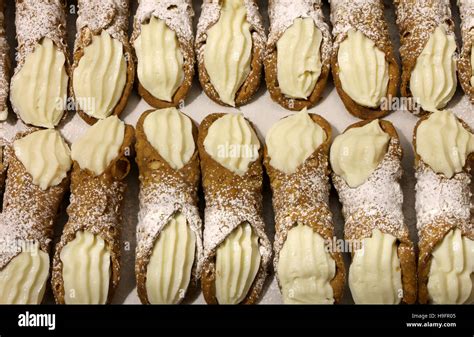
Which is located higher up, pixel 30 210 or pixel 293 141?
pixel 293 141

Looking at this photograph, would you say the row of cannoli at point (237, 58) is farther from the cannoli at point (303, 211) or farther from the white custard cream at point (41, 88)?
the cannoli at point (303, 211)

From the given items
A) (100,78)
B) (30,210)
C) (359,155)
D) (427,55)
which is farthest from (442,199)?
(30,210)

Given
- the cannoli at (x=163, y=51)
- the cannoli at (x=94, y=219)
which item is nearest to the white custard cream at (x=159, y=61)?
the cannoli at (x=163, y=51)

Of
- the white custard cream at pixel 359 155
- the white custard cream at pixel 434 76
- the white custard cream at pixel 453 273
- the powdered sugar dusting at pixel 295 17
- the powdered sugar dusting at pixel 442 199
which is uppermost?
the powdered sugar dusting at pixel 295 17

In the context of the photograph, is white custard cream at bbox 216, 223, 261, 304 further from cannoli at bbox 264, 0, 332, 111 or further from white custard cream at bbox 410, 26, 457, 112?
white custard cream at bbox 410, 26, 457, 112

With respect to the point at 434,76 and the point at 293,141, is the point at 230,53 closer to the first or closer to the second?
the point at 293,141

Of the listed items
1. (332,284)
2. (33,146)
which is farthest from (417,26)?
(33,146)

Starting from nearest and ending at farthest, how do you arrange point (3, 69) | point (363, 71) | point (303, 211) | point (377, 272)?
point (377, 272) → point (303, 211) → point (363, 71) → point (3, 69)
